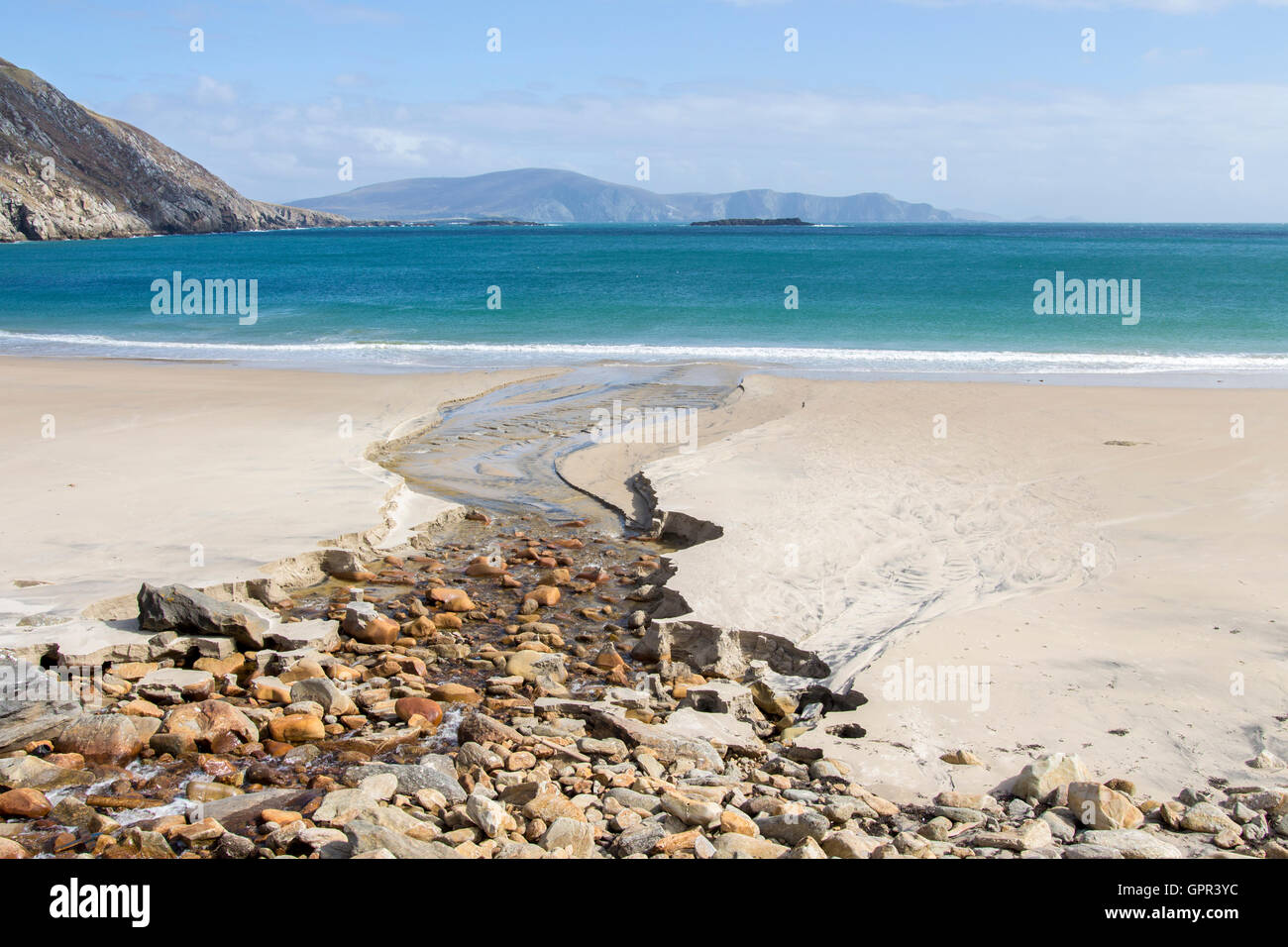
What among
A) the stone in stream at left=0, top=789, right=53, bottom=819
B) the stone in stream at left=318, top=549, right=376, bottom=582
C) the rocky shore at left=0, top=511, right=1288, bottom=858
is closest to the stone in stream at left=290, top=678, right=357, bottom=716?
the rocky shore at left=0, top=511, right=1288, bottom=858

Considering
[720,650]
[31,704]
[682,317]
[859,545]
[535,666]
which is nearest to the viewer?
[31,704]

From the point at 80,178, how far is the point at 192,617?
115m

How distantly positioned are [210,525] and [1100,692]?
7085 millimetres

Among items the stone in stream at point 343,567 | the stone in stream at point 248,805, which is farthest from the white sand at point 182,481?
the stone in stream at point 248,805

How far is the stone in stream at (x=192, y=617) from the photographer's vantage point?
6.04 metres

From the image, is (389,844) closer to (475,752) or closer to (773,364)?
(475,752)

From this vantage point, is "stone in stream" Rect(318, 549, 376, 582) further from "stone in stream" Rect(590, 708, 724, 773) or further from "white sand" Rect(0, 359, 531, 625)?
"stone in stream" Rect(590, 708, 724, 773)

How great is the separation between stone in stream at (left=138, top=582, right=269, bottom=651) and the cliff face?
322ft

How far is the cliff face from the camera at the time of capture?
3529 inches

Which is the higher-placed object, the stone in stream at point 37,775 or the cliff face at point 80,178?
the cliff face at point 80,178

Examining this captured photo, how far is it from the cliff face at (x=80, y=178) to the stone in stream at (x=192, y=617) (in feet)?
322

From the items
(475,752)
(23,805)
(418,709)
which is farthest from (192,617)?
(475,752)

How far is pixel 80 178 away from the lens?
99.6m

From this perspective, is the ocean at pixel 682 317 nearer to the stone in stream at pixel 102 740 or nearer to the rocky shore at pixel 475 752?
the rocky shore at pixel 475 752
